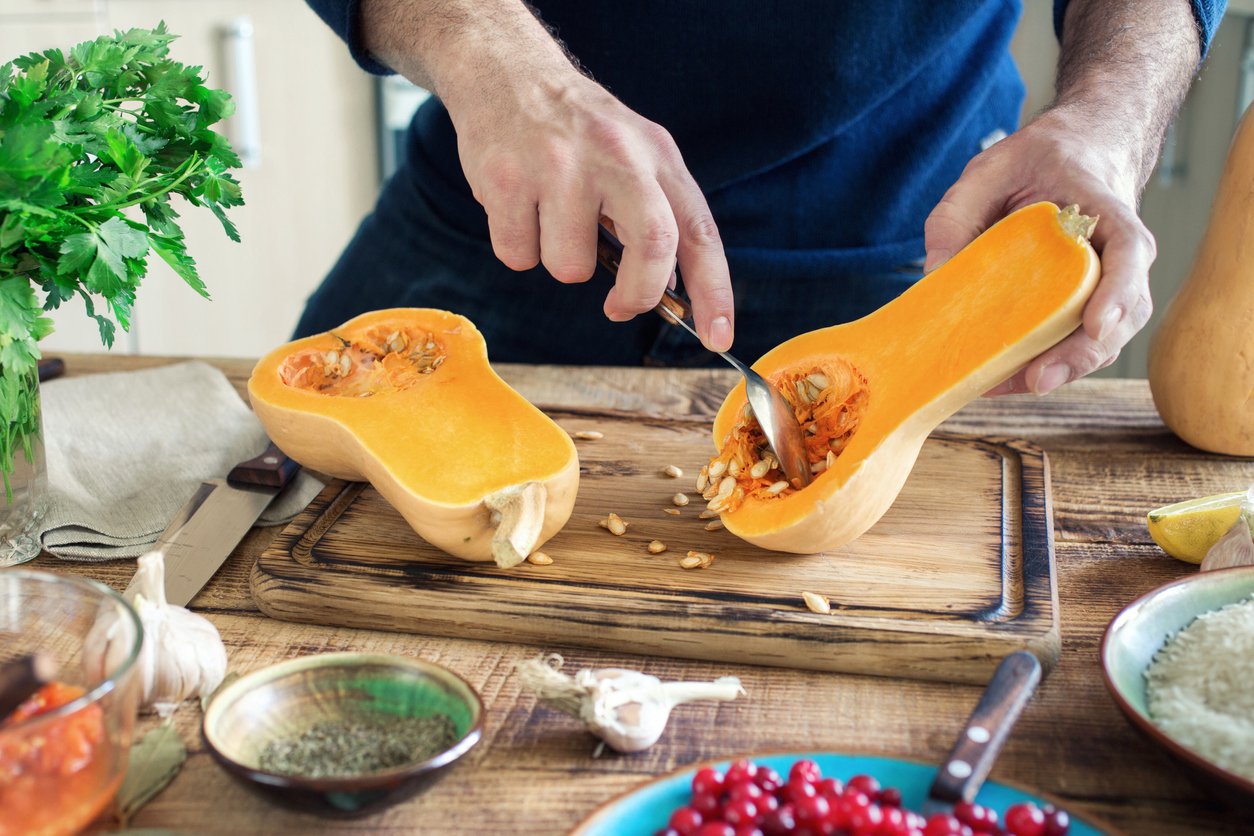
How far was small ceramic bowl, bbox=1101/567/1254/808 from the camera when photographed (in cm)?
70

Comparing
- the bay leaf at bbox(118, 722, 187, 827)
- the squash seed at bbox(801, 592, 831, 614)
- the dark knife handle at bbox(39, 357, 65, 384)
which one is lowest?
the dark knife handle at bbox(39, 357, 65, 384)

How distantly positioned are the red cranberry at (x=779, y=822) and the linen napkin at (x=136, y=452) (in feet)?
2.34

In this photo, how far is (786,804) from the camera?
698 mm

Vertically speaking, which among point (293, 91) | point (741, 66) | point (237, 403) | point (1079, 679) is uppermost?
point (741, 66)

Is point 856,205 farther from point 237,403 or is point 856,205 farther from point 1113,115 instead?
point 237,403

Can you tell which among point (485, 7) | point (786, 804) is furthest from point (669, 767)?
point (485, 7)

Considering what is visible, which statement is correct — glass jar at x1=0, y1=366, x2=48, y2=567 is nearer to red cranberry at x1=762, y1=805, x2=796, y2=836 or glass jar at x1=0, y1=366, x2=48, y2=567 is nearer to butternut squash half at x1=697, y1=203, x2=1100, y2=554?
butternut squash half at x1=697, y1=203, x2=1100, y2=554

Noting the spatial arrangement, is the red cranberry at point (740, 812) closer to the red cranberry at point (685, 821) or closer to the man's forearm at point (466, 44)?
the red cranberry at point (685, 821)

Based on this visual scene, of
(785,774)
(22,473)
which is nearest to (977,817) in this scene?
(785,774)

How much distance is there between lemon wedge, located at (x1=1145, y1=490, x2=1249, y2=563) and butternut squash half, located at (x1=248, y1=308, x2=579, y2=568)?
58 centimetres

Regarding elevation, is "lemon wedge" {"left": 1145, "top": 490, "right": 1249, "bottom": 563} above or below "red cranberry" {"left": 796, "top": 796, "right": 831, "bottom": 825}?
below

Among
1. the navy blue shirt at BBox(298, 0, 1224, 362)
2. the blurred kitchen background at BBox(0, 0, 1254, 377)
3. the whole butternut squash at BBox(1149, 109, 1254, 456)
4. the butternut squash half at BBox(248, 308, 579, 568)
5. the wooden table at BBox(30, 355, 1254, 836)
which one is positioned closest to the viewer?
the wooden table at BBox(30, 355, 1254, 836)

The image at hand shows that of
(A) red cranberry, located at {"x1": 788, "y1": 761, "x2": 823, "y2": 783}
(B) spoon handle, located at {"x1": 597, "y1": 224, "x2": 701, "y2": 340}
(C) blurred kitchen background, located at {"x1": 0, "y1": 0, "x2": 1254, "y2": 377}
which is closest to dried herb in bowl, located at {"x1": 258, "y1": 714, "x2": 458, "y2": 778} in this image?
(A) red cranberry, located at {"x1": 788, "y1": 761, "x2": 823, "y2": 783}

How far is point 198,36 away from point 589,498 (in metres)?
2.83
